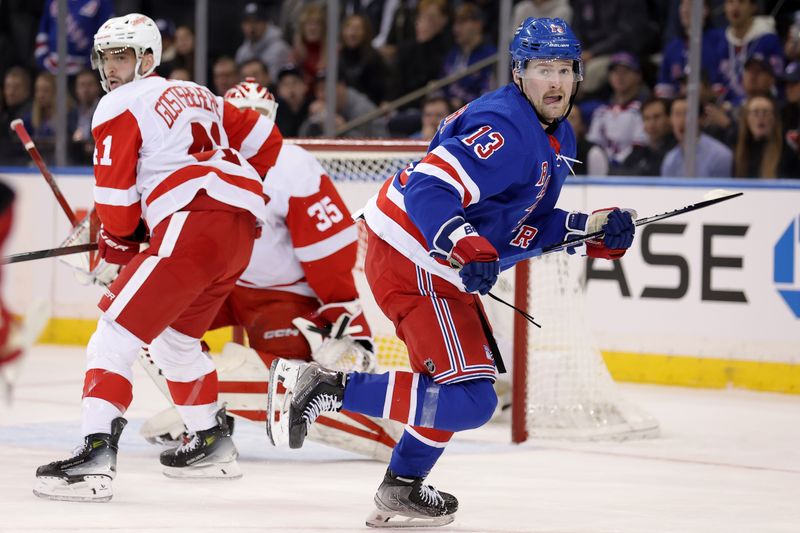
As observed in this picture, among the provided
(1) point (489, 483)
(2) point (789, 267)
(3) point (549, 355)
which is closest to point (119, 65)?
(1) point (489, 483)

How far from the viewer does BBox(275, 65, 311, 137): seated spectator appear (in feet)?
24.1

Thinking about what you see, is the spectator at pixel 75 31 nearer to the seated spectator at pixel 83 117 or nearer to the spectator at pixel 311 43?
the seated spectator at pixel 83 117

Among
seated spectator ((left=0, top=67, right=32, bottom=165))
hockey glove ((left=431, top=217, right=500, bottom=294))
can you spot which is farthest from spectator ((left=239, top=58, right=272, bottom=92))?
hockey glove ((left=431, top=217, right=500, bottom=294))

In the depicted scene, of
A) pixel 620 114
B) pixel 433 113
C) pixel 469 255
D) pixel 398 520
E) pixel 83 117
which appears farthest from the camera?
pixel 83 117

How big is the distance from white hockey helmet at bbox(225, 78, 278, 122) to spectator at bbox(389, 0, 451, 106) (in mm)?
3128

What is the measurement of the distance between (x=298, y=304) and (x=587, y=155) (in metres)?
2.55

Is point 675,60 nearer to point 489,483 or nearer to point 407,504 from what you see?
point 489,483

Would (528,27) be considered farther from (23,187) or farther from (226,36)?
(226,36)

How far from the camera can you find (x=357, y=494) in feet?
11.7

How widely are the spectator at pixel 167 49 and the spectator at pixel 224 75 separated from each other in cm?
29

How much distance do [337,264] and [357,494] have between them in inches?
33.5

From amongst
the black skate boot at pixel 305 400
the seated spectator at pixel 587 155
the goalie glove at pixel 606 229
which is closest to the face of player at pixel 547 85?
the goalie glove at pixel 606 229

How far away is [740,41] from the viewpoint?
642 centimetres

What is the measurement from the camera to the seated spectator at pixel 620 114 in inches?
257
